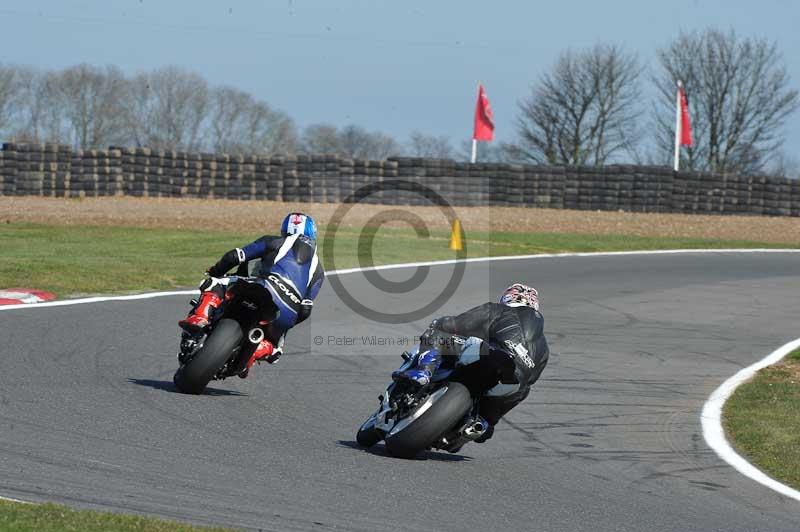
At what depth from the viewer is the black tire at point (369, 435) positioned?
342 inches

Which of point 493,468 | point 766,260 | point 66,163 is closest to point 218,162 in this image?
point 66,163

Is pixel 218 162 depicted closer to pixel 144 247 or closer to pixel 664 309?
pixel 144 247

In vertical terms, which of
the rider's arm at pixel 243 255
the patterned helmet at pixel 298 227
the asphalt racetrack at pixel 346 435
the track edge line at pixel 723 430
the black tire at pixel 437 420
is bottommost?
the track edge line at pixel 723 430

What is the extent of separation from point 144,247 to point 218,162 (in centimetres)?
1366

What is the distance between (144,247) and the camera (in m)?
24.3

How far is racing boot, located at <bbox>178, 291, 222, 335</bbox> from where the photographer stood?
10273 millimetres

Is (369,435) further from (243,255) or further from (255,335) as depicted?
(243,255)

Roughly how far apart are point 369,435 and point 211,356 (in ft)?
5.88

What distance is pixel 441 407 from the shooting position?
8180mm

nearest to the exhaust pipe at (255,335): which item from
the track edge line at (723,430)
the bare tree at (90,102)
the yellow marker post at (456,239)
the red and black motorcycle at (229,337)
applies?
the red and black motorcycle at (229,337)

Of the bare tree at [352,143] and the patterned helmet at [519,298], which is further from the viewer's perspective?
the bare tree at [352,143]

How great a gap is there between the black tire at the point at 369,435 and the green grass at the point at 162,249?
27.1 feet

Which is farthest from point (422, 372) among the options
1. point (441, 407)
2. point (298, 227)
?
point (298, 227)

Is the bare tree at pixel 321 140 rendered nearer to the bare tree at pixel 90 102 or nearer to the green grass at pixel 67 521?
the bare tree at pixel 90 102
